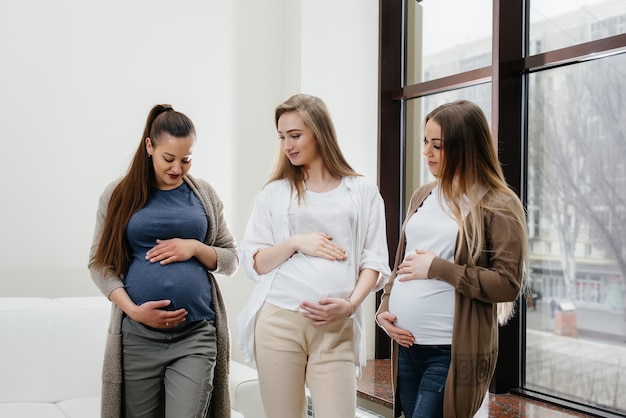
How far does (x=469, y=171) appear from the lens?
183 centimetres

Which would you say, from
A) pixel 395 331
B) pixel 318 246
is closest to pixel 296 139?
pixel 318 246

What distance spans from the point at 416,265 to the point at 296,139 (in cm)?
53

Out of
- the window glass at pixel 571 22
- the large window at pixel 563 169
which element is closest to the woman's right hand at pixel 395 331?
the large window at pixel 563 169

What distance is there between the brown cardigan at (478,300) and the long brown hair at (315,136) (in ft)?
1.47

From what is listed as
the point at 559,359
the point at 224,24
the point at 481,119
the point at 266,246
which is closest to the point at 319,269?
the point at 266,246

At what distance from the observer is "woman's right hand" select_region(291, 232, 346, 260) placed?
1890 mm

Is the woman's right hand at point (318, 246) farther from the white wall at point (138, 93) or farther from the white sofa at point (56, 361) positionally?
the white wall at point (138, 93)

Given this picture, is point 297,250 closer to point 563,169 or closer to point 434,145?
point 434,145

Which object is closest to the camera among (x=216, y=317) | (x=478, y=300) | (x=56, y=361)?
(x=478, y=300)

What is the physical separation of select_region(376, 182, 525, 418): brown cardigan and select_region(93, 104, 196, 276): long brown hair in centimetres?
94

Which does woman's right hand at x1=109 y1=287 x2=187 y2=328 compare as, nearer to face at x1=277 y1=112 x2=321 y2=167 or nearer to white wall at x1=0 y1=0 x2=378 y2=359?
face at x1=277 y1=112 x2=321 y2=167

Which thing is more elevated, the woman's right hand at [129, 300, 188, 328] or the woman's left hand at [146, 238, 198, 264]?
the woman's left hand at [146, 238, 198, 264]

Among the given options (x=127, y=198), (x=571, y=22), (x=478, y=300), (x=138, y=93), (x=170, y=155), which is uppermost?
(x=571, y=22)

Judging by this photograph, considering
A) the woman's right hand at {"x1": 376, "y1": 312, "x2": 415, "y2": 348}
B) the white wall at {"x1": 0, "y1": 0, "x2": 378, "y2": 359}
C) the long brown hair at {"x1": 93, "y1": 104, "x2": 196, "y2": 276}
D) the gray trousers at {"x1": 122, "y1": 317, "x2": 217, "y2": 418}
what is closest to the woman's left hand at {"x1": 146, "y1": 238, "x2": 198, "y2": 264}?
the long brown hair at {"x1": 93, "y1": 104, "x2": 196, "y2": 276}
